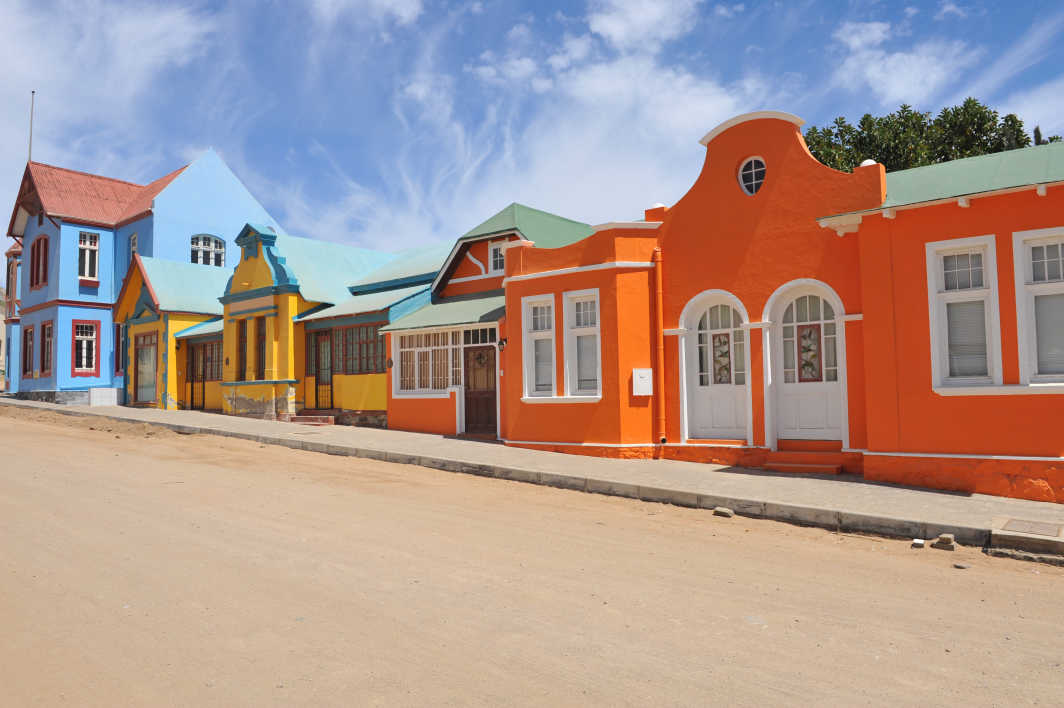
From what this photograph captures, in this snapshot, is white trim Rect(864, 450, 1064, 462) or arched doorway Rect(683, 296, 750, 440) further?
arched doorway Rect(683, 296, 750, 440)

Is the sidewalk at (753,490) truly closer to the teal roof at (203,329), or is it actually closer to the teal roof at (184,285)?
the teal roof at (203,329)

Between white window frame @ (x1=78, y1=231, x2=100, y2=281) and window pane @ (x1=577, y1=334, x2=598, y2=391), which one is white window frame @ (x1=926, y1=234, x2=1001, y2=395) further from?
white window frame @ (x1=78, y1=231, x2=100, y2=281)

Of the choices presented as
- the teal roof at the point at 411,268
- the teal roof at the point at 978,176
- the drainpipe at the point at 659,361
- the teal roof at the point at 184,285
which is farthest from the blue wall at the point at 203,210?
the teal roof at the point at 978,176

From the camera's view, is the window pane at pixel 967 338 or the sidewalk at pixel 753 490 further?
the window pane at pixel 967 338

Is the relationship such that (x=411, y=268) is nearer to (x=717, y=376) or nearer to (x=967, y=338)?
(x=717, y=376)

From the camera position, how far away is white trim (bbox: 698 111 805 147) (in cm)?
1202

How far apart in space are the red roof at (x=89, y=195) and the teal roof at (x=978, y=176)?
26.7 meters

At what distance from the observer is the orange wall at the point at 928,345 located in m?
9.28

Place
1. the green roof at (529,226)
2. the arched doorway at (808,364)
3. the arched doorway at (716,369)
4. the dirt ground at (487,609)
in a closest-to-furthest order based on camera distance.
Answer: the dirt ground at (487,609), the arched doorway at (808,364), the arched doorway at (716,369), the green roof at (529,226)

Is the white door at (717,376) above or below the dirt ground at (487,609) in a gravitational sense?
above

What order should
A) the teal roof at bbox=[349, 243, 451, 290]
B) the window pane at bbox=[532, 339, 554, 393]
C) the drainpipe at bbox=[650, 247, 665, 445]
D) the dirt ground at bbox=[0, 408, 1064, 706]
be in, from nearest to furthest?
1. the dirt ground at bbox=[0, 408, 1064, 706]
2. the drainpipe at bbox=[650, 247, 665, 445]
3. the window pane at bbox=[532, 339, 554, 393]
4. the teal roof at bbox=[349, 243, 451, 290]

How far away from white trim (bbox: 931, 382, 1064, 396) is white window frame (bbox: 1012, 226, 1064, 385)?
121 millimetres

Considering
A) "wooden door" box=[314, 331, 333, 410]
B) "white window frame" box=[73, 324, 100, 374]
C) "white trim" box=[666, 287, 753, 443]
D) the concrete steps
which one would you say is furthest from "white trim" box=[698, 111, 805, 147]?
"white window frame" box=[73, 324, 100, 374]

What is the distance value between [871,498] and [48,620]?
8424 millimetres
